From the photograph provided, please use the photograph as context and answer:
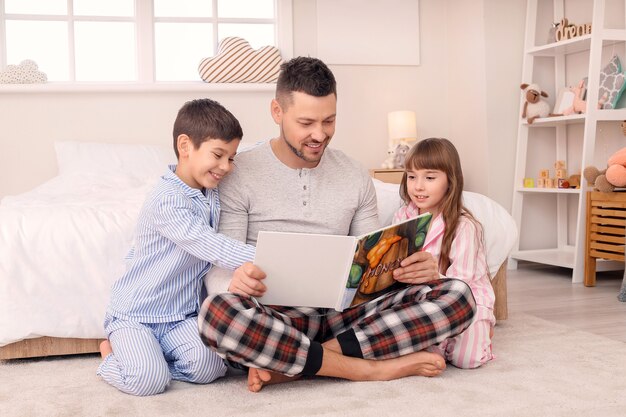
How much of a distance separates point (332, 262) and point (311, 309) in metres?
0.33

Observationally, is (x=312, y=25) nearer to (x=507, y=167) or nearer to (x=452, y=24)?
(x=452, y=24)

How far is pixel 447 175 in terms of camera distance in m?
2.18

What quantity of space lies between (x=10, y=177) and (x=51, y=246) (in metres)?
2.24

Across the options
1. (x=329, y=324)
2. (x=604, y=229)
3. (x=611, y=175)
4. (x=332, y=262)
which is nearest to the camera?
(x=332, y=262)

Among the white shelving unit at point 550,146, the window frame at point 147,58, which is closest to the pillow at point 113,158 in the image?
the window frame at point 147,58

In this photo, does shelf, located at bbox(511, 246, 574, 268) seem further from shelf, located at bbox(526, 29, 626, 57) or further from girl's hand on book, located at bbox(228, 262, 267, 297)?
girl's hand on book, located at bbox(228, 262, 267, 297)

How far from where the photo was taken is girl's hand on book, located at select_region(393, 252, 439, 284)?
72.2 inches

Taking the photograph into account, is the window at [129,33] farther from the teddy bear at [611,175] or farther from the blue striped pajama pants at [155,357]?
the blue striped pajama pants at [155,357]

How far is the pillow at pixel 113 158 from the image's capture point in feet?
12.3

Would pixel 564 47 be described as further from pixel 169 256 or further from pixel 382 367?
pixel 169 256

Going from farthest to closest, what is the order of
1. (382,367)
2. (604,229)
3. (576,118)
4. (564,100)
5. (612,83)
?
1. (564,100)
2. (576,118)
3. (612,83)
4. (604,229)
5. (382,367)

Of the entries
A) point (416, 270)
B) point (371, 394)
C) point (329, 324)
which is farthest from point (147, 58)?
point (371, 394)

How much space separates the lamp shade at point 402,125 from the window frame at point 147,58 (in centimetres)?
75

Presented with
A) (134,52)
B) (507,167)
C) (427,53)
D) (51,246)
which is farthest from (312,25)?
(51,246)
